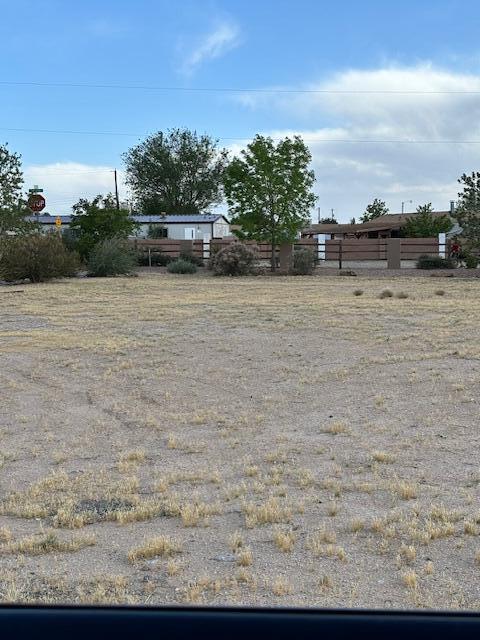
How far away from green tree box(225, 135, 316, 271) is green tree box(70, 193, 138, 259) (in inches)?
266

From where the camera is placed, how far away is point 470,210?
32844mm

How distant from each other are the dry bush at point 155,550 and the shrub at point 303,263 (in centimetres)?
3104

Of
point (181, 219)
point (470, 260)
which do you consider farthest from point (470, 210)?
point (181, 219)

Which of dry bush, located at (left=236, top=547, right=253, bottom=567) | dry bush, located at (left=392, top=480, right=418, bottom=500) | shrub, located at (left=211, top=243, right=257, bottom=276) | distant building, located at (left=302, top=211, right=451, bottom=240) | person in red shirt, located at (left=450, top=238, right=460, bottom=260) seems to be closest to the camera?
dry bush, located at (left=236, top=547, right=253, bottom=567)

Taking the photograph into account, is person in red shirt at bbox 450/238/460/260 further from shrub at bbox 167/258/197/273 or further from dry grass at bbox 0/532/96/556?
dry grass at bbox 0/532/96/556

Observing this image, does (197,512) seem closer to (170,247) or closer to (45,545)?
(45,545)

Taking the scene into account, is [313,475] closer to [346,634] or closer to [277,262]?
[346,634]

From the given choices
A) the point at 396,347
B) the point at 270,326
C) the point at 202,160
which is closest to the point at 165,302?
the point at 270,326

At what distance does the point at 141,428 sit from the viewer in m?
7.44

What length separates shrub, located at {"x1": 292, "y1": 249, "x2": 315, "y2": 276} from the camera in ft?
115

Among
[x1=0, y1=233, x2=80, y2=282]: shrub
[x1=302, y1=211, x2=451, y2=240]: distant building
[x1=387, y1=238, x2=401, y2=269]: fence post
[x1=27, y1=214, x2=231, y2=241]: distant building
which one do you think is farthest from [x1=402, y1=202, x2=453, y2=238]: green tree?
[x1=0, y1=233, x2=80, y2=282]: shrub

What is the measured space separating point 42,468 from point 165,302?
46.5ft

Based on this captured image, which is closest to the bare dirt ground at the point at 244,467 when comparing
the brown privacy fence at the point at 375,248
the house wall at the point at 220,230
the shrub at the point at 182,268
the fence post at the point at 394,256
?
the shrub at the point at 182,268

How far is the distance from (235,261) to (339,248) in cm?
884
